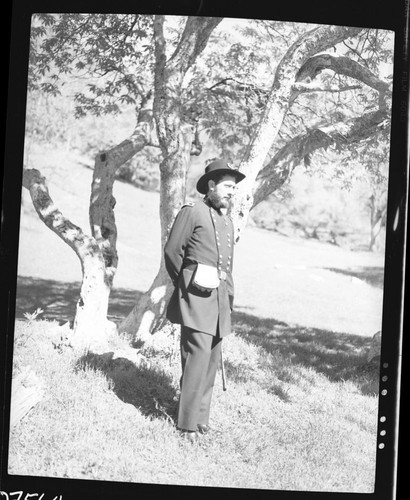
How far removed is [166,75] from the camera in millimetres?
5262

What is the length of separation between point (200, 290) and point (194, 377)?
52 centimetres

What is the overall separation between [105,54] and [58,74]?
308 mm

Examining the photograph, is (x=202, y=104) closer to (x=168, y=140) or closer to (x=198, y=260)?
(x=168, y=140)

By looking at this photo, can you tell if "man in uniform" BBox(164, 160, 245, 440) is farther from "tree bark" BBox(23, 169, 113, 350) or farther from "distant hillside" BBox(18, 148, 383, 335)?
Answer: "tree bark" BBox(23, 169, 113, 350)

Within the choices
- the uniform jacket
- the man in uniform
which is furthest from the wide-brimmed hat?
the uniform jacket

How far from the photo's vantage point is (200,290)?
16.7ft

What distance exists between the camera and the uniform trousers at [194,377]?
16.7ft

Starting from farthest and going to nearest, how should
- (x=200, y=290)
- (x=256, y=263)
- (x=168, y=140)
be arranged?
(x=168, y=140)
(x=256, y=263)
(x=200, y=290)

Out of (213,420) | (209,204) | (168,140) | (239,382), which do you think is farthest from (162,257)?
(213,420)

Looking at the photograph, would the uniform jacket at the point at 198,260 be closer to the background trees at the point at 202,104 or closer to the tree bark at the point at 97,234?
the background trees at the point at 202,104

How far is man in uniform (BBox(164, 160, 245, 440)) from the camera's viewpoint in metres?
5.09

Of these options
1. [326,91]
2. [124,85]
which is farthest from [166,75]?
[326,91]

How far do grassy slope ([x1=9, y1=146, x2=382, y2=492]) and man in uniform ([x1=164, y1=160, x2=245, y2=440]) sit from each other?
10 cm

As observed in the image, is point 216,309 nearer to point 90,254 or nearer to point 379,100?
point 90,254
